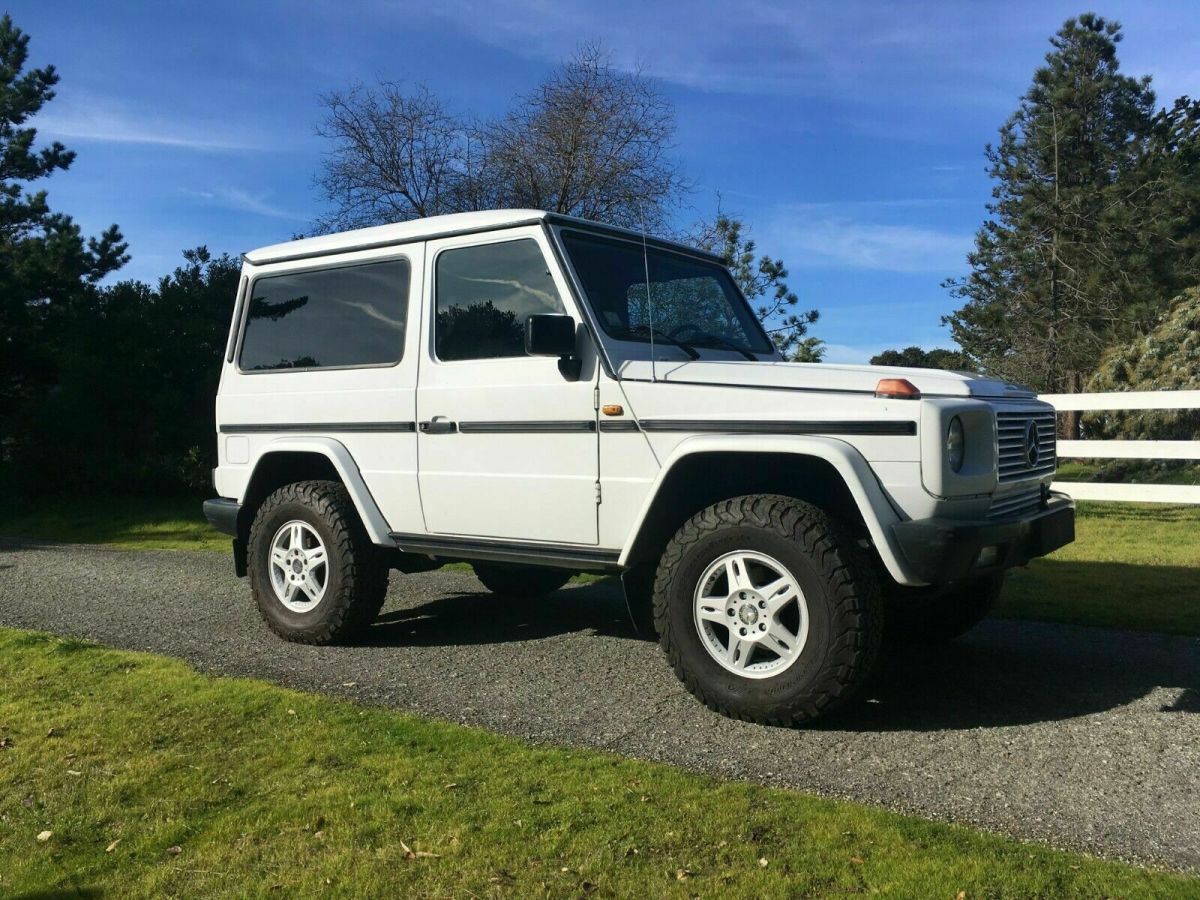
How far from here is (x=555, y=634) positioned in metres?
6.48

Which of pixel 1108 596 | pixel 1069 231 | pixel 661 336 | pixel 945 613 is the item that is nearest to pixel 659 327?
pixel 661 336

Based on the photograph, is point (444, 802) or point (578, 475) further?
point (578, 475)

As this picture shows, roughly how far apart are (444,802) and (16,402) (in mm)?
20149

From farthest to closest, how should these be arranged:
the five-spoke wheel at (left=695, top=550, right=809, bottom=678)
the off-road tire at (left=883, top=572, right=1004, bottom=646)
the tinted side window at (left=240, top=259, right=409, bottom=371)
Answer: the tinted side window at (left=240, top=259, right=409, bottom=371) < the off-road tire at (left=883, top=572, right=1004, bottom=646) < the five-spoke wheel at (left=695, top=550, right=809, bottom=678)

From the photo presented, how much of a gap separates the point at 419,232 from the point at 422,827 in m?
3.52

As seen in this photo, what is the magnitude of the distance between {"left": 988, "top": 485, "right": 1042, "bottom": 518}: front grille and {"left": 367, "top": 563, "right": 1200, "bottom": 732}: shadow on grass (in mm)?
865

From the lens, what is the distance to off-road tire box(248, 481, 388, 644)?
19.7ft

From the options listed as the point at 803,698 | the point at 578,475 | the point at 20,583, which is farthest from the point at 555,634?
the point at 20,583

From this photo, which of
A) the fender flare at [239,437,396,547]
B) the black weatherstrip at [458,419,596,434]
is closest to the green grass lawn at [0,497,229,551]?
the fender flare at [239,437,396,547]

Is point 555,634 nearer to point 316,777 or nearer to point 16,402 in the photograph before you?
point 316,777

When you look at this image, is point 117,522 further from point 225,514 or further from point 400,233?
point 400,233

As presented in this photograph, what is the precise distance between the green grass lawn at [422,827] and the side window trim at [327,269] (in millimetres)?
2179

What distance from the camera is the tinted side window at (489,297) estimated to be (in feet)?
17.7

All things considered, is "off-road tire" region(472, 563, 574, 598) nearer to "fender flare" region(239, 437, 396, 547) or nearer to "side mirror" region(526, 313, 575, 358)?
"fender flare" region(239, 437, 396, 547)
